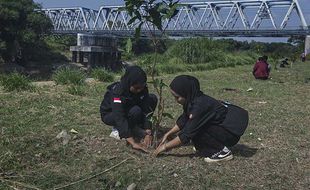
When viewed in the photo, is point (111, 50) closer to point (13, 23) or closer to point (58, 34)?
point (58, 34)

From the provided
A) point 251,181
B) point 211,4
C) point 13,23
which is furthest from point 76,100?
point 211,4

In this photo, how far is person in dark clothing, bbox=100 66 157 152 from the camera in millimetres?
3834

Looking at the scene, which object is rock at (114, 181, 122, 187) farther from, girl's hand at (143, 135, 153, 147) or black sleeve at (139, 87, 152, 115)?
black sleeve at (139, 87, 152, 115)

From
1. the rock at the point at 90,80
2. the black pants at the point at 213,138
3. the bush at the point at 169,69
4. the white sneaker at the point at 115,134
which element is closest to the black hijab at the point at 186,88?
the black pants at the point at 213,138

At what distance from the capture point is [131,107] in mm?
4102

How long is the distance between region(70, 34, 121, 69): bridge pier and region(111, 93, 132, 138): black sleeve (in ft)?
160

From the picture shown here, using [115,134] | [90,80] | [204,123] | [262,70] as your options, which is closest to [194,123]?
[204,123]

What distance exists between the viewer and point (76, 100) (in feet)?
19.8

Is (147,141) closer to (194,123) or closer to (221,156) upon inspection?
(194,123)

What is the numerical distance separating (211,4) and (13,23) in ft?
124

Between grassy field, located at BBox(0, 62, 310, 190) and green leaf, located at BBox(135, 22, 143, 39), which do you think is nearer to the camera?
grassy field, located at BBox(0, 62, 310, 190)

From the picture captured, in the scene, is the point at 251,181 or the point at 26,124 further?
the point at 26,124

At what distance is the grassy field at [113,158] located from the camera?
10.6 ft

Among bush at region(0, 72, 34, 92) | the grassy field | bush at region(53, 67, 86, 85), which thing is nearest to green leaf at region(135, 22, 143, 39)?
the grassy field
